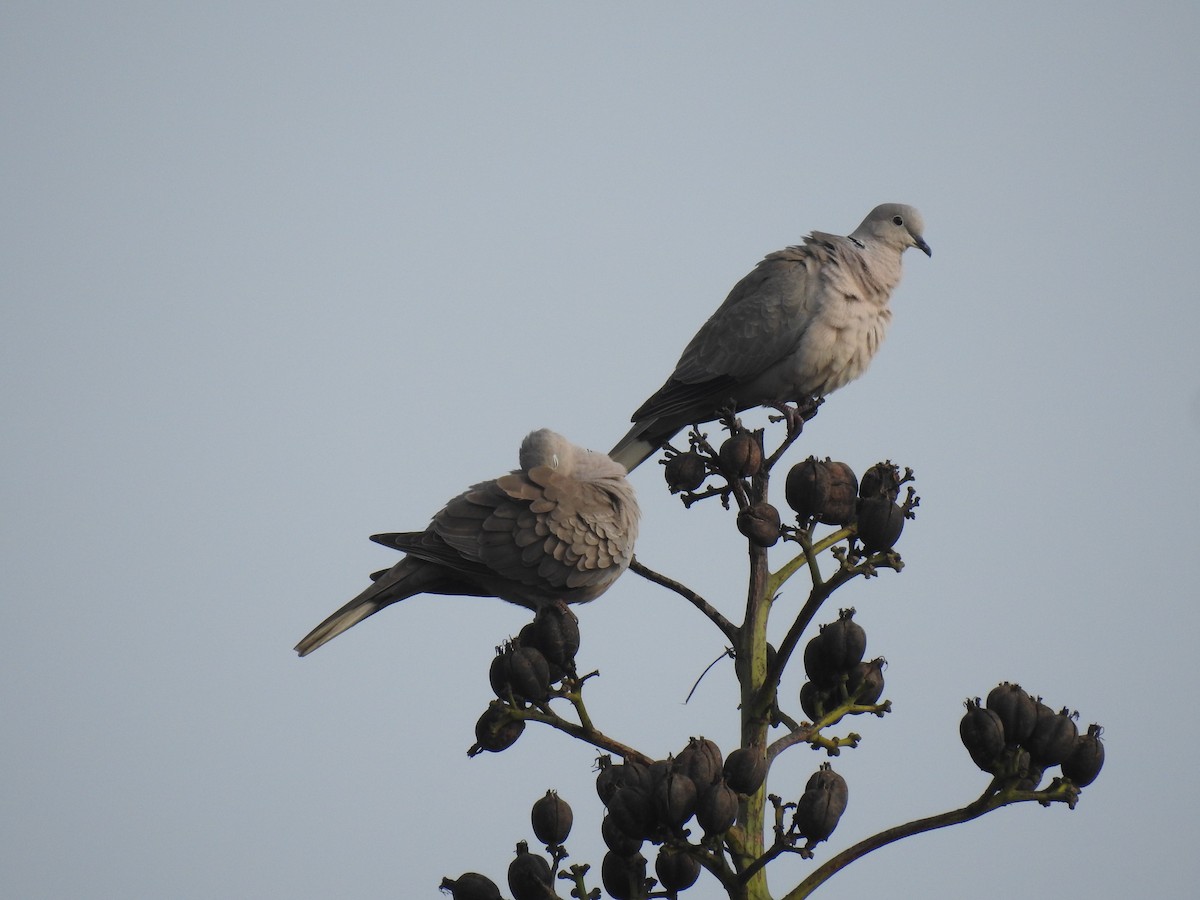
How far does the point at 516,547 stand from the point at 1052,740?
285cm

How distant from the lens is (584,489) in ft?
22.1

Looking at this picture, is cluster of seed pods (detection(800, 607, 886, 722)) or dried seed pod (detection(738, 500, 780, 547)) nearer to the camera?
cluster of seed pods (detection(800, 607, 886, 722))

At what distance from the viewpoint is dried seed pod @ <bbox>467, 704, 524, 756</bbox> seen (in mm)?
4984

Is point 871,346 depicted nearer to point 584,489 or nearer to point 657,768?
point 584,489

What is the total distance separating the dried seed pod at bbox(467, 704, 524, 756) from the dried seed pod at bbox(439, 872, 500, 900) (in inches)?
18.9

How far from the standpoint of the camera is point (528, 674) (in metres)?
4.89

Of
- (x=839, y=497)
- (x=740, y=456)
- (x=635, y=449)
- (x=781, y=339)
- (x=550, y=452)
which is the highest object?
(x=781, y=339)

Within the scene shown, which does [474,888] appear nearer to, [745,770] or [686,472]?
[745,770]

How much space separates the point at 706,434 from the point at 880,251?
13.7 feet

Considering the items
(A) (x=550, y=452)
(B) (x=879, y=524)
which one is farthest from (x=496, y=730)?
(A) (x=550, y=452)

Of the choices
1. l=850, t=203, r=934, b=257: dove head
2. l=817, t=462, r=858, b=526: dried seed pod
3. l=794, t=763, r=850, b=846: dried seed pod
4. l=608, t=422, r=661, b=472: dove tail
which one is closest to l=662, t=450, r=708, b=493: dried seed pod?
l=817, t=462, r=858, b=526: dried seed pod

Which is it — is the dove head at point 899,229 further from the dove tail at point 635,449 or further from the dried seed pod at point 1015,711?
the dried seed pod at point 1015,711

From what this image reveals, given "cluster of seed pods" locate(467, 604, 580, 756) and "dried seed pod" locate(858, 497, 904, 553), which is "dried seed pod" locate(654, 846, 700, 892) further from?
"dried seed pod" locate(858, 497, 904, 553)

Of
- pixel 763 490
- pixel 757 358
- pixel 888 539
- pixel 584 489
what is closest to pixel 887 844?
pixel 888 539
